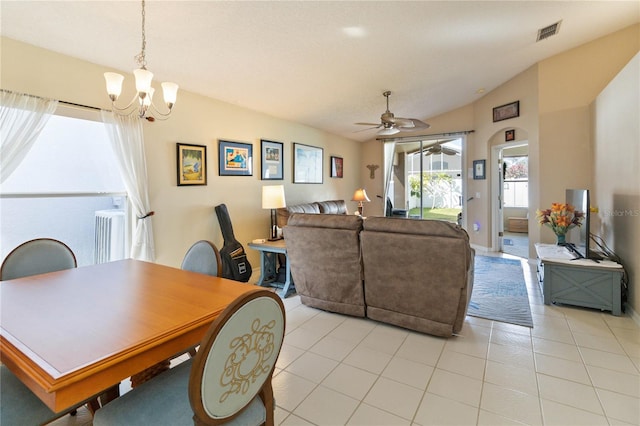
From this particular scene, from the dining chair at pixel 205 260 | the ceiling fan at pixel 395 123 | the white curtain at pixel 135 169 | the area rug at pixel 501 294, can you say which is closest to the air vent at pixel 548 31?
the ceiling fan at pixel 395 123

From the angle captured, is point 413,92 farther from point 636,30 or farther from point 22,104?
point 22,104

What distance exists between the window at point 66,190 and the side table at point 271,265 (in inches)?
59.8

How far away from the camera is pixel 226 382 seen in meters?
1.01

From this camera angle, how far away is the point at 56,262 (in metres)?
2.20

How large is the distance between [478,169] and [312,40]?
4784mm

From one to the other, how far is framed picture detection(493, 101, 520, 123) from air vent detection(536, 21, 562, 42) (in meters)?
1.52

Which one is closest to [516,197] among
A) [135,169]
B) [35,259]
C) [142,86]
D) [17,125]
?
[135,169]

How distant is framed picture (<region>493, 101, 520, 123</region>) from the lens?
17.2 ft

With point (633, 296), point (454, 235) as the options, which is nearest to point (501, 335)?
point (454, 235)

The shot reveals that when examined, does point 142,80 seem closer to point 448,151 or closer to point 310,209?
point 310,209

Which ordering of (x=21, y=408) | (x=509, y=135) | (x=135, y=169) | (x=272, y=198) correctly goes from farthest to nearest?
(x=509, y=135) → (x=272, y=198) → (x=135, y=169) → (x=21, y=408)

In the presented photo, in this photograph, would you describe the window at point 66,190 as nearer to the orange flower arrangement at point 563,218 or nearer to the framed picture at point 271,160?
the framed picture at point 271,160

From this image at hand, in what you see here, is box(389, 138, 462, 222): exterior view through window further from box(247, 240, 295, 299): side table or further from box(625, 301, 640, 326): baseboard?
box(247, 240, 295, 299): side table

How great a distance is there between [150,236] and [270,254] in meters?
1.52
